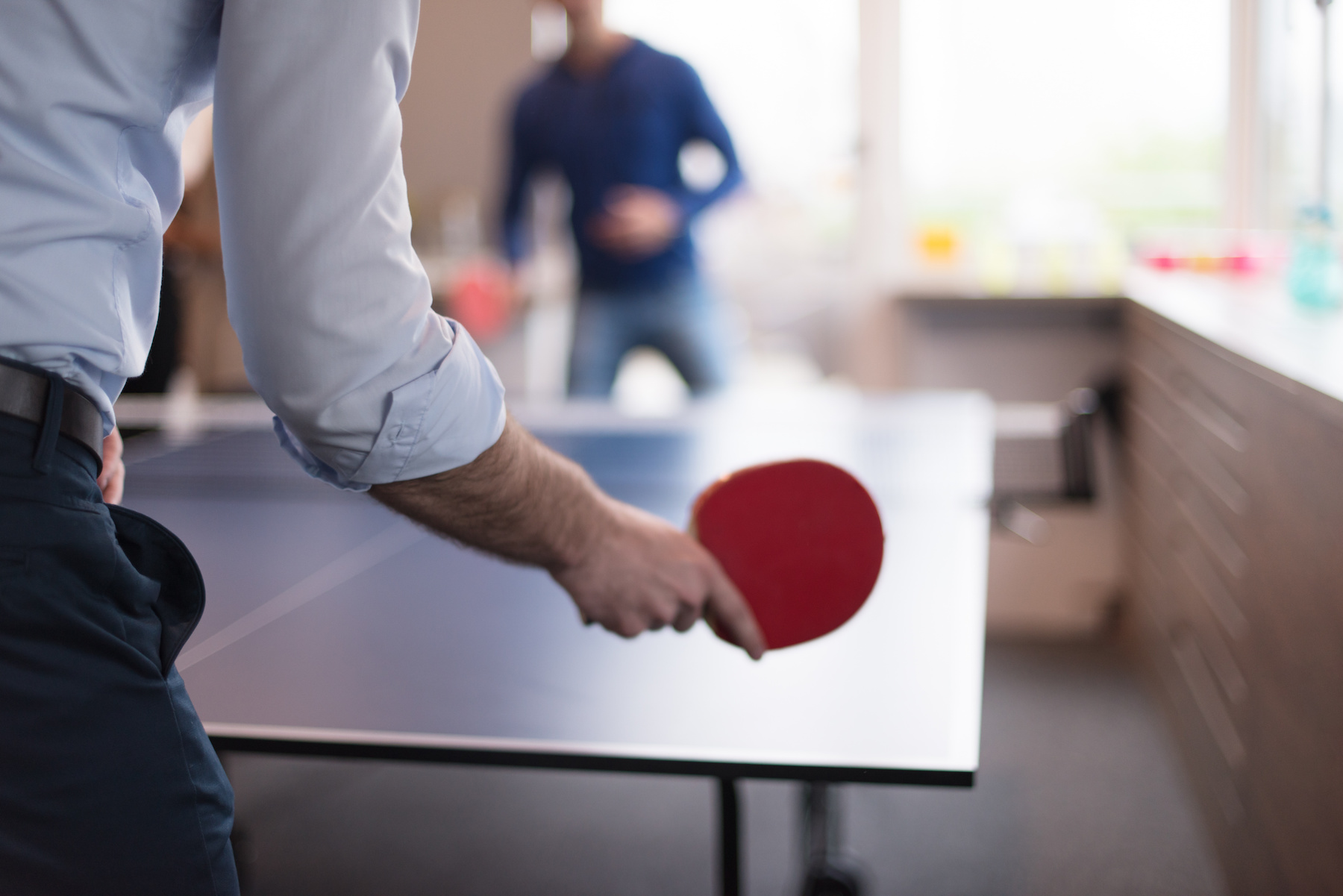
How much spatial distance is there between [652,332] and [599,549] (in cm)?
242

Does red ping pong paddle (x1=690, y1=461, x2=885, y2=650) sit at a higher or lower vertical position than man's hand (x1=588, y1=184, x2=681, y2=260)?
lower

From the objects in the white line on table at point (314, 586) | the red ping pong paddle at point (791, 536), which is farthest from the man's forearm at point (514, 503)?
the white line on table at point (314, 586)

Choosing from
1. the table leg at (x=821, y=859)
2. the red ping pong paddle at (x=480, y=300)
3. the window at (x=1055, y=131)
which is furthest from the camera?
the red ping pong paddle at (x=480, y=300)

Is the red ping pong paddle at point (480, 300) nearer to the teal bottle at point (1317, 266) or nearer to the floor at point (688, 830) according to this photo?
the floor at point (688, 830)

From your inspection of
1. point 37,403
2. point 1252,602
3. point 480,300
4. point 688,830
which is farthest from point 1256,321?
point 480,300

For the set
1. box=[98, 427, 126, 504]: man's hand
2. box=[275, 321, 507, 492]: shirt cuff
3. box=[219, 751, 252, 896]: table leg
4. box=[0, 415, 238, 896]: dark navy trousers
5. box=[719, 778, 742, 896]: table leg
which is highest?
box=[275, 321, 507, 492]: shirt cuff

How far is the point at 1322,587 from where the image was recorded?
1.44 m

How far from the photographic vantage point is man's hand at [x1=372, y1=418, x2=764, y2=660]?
87cm

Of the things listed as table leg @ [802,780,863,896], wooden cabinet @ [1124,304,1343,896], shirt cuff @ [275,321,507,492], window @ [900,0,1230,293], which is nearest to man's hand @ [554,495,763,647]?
shirt cuff @ [275,321,507,492]

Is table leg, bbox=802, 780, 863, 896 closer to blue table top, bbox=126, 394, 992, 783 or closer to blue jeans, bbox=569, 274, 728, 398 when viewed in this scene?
blue table top, bbox=126, 394, 992, 783

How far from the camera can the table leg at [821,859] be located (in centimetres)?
159

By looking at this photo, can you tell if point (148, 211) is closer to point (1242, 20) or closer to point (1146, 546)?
point (1146, 546)

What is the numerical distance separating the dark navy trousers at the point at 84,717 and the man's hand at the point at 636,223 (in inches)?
98.1

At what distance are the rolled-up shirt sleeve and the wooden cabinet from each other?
113 cm
